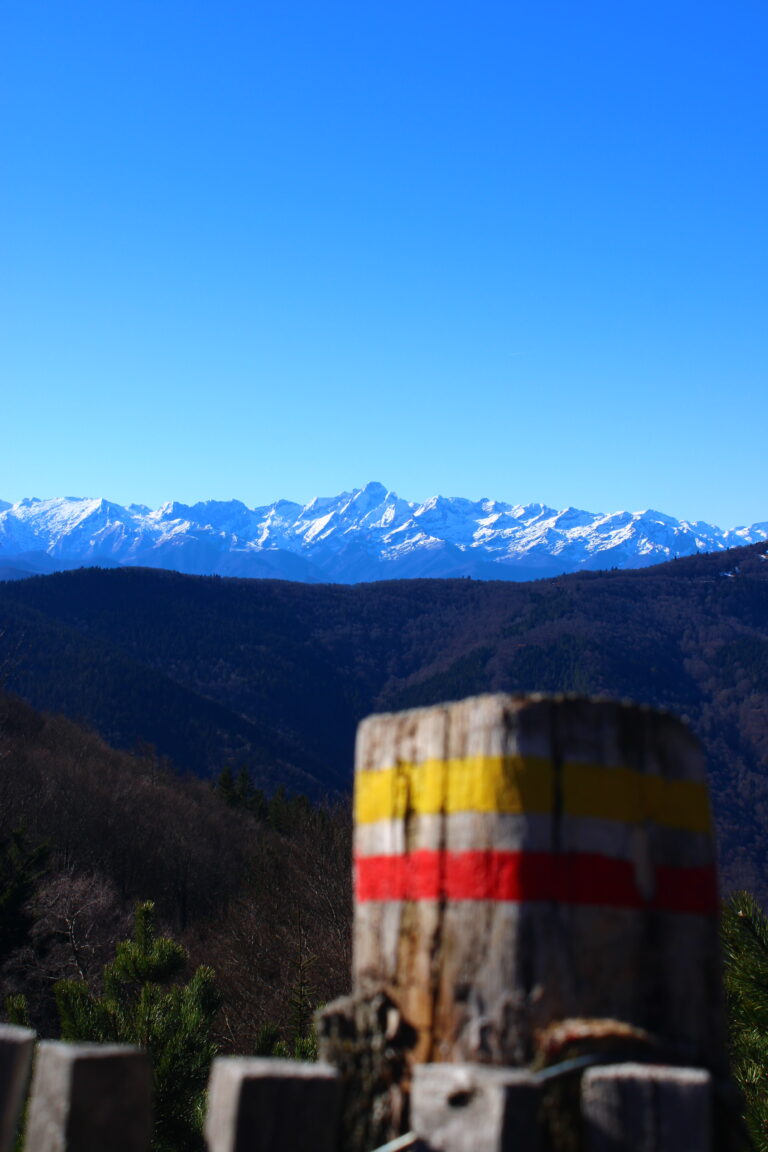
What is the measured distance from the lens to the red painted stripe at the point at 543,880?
77.0 inches

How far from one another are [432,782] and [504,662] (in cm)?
19265

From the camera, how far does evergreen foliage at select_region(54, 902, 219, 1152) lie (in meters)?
7.20

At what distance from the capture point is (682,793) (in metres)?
2.14

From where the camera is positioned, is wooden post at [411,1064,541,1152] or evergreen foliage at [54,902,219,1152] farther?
evergreen foliage at [54,902,219,1152]

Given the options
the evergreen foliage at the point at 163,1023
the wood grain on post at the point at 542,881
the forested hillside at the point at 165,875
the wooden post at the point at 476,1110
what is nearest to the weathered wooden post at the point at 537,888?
the wood grain on post at the point at 542,881

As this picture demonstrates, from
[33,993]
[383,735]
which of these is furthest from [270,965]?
[383,735]

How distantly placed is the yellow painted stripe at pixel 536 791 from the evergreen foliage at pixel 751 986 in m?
2.71

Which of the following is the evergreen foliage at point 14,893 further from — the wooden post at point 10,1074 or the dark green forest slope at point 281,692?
the dark green forest slope at point 281,692

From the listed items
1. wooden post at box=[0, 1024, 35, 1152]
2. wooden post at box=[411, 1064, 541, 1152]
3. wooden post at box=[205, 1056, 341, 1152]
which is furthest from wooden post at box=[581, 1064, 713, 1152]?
wooden post at box=[0, 1024, 35, 1152]

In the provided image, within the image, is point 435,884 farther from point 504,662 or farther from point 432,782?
point 504,662

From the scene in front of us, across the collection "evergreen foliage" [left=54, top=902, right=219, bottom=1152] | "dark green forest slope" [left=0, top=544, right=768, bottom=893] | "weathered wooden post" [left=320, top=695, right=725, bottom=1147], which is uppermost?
"dark green forest slope" [left=0, top=544, right=768, bottom=893]

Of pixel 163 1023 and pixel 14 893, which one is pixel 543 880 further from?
pixel 14 893

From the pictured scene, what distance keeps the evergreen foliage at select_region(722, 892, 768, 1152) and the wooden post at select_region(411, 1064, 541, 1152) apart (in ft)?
9.33

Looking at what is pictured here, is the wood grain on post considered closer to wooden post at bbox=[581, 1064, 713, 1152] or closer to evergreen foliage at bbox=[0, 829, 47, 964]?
wooden post at bbox=[581, 1064, 713, 1152]
